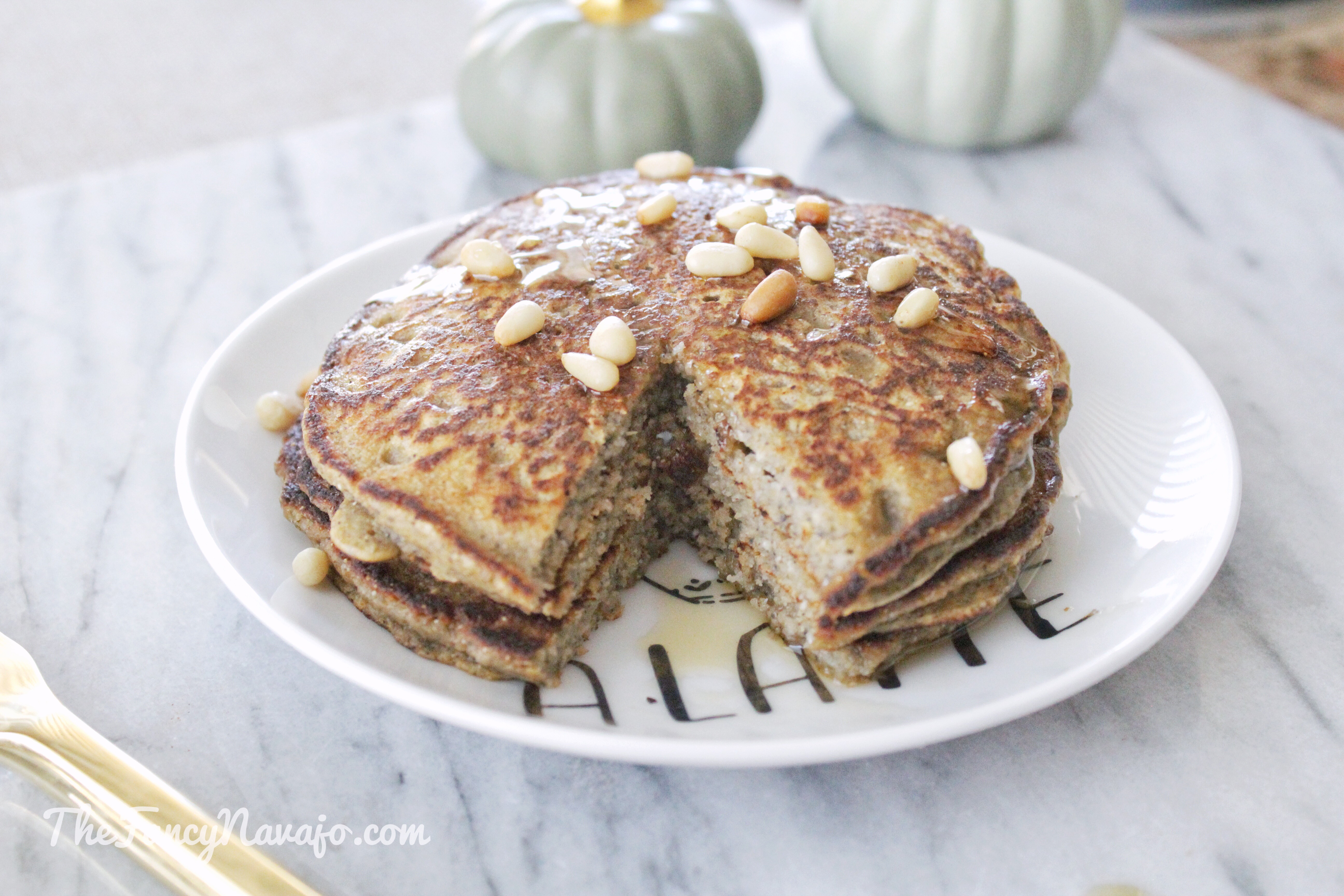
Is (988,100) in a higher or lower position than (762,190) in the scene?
lower

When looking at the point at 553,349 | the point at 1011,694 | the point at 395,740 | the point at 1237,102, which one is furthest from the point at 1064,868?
the point at 1237,102

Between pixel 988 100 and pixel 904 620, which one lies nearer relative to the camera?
pixel 904 620

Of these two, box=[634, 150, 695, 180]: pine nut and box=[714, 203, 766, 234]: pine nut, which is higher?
box=[714, 203, 766, 234]: pine nut

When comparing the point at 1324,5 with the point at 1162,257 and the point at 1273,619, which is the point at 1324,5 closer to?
the point at 1162,257

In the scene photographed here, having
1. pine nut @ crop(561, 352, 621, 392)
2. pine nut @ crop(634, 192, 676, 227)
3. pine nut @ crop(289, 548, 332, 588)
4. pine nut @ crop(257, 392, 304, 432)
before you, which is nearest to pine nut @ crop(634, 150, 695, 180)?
pine nut @ crop(634, 192, 676, 227)

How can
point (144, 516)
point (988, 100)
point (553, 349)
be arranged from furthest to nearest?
point (988, 100) < point (144, 516) < point (553, 349)

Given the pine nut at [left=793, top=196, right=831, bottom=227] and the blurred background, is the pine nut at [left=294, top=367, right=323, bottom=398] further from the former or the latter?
the blurred background

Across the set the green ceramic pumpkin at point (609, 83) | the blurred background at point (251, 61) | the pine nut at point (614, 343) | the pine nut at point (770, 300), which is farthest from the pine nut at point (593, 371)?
the blurred background at point (251, 61)
